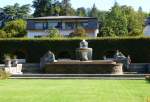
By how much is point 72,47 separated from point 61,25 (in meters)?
38.4

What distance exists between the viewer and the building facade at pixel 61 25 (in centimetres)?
8256

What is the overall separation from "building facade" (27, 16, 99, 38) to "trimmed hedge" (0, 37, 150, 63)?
34028 millimetres

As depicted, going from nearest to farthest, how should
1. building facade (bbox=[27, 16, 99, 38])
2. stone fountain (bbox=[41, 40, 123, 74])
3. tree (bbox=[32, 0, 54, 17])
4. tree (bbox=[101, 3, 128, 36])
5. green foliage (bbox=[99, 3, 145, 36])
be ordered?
stone fountain (bbox=[41, 40, 123, 74])
green foliage (bbox=[99, 3, 145, 36])
tree (bbox=[101, 3, 128, 36])
building facade (bbox=[27, 16, 99, 38])
tree (bbox=[32, 0, 54, 17])

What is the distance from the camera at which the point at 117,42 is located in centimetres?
4609

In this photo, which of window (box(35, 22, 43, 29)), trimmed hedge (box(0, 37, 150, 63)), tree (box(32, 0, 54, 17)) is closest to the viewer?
trimmed hedge (box(0, 37, 150, 63))

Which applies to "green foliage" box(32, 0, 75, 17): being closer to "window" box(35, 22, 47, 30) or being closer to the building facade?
the building facade

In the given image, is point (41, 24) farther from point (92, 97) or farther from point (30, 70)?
point (92, 97)

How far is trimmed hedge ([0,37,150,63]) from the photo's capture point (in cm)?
4541

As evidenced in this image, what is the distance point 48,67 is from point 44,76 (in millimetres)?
4364

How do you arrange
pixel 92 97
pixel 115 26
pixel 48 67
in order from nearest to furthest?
pixel 92 97 → pixel 48 67 → pixel 115 26

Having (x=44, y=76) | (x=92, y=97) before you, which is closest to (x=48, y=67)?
(x=44, y=76)

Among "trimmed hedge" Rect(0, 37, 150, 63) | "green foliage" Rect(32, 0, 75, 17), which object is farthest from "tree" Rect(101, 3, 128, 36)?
"trimmed hedge" Rect(0, 37, 150, 63)

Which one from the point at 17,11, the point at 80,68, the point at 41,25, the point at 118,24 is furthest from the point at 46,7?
the point at 80,68

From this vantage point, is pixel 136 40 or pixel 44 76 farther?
pixel 136 40
